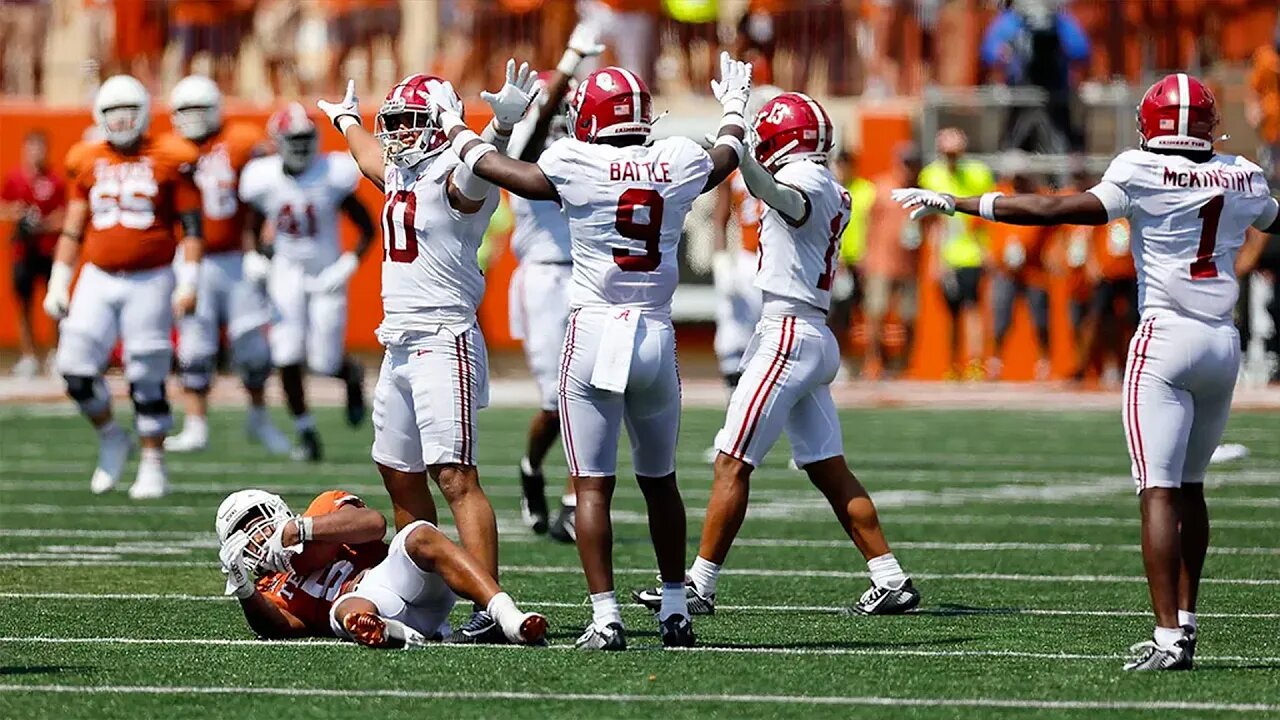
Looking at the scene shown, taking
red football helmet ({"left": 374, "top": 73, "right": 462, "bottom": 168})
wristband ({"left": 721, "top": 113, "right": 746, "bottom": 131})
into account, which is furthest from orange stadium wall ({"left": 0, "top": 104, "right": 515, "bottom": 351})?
wristband ({"left": 721, "top": 113, "right": 746, "bottom": 131})

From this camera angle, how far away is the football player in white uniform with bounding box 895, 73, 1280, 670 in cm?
707

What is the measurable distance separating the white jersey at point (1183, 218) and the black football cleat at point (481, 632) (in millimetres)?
2150

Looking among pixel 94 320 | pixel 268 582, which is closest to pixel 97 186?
pixel 94 320

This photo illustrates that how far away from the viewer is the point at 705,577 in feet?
27.4

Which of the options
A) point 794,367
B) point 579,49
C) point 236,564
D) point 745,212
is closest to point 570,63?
point 579,49

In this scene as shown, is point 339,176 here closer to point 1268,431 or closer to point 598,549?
point 1268,431

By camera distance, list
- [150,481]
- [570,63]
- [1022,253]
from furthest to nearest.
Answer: [1022,253]
[150,481]
[570,63]

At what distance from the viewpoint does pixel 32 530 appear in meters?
11.1

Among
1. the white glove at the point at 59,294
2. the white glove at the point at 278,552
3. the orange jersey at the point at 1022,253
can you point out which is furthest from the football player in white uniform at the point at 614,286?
the orange jersey at the point at 1022,253

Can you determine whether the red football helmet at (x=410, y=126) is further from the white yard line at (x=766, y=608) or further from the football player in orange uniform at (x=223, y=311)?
the football player in orange uniform at (x=223, y=311)

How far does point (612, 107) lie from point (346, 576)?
1.67m

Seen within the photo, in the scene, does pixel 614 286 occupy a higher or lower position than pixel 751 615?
higher

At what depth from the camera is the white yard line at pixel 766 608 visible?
8312 mm

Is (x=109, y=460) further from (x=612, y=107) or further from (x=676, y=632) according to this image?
(x=612, y=107)
